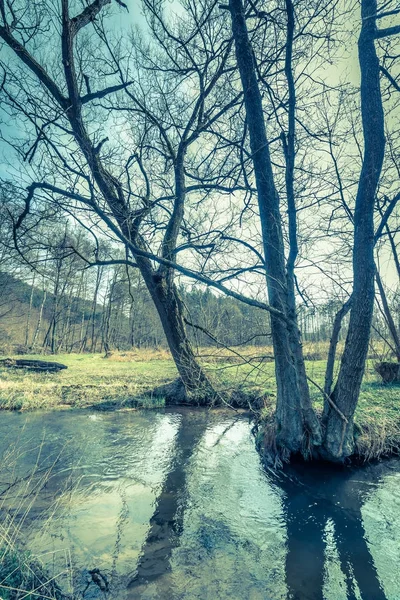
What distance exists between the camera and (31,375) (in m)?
12.6

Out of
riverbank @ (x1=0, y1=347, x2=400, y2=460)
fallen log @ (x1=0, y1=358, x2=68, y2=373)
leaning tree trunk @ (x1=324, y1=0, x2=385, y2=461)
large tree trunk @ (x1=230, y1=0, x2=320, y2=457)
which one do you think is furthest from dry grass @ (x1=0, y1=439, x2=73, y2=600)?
fallen log @ (x1=0, y1=358, x2=68, y2=373)

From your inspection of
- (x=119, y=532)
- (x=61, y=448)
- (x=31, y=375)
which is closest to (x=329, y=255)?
(x=119, y=532)

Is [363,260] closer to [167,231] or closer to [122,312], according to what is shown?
[167,231]

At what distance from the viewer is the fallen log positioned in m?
14.1

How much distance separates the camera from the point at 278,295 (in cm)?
463

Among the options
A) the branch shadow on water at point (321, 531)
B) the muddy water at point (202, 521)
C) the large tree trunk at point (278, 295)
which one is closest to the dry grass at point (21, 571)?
the muddy water at point (202, 521)

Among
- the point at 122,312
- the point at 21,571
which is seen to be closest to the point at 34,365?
the point at 21,571

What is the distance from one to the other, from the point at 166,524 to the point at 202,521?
413 mm

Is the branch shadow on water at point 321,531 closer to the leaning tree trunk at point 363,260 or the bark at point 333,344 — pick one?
the leaning tree trunk at point 363,260

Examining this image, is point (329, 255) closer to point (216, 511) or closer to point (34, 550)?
point (216, 511)

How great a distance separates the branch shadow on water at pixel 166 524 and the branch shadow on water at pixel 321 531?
1.15 meters

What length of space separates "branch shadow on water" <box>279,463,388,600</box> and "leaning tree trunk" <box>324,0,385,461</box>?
48 cm

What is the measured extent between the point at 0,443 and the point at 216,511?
430 cm

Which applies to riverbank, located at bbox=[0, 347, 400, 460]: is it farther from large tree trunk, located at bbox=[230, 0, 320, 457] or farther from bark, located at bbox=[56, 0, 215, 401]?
bark, located at bbox=[56, 0, 215, 401]
